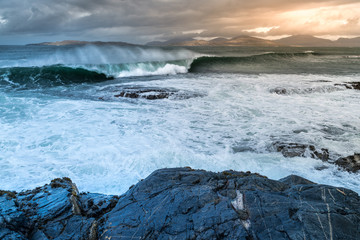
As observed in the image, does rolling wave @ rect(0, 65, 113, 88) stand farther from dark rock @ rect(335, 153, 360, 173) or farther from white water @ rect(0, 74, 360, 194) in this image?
dark rock @ rect(335, 153, 360, 173)

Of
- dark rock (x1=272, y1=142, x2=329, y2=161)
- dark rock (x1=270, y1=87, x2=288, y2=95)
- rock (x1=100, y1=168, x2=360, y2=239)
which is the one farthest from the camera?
dark rock (x1=270, y1=87, x2=288, y2=95)

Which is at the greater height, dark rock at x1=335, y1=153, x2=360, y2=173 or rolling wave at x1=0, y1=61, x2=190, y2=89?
rolling wave at x1=0, y1=61, x2=190, y2=89

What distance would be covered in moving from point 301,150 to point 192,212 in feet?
17.0

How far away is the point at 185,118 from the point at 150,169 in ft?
14.5

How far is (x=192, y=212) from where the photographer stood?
2996mm

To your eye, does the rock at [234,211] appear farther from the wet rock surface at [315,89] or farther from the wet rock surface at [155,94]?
the wet rock surface at [315,89]

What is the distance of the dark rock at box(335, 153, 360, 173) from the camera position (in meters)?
5.96

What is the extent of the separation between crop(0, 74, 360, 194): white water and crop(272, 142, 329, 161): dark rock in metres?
0.26

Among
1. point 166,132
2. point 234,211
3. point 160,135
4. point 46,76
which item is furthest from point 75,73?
point 234,211

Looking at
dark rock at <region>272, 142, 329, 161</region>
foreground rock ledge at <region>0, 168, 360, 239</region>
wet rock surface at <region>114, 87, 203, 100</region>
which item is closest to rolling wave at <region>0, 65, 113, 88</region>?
wet rock surface at <region>114, 87, 203, 100</region>

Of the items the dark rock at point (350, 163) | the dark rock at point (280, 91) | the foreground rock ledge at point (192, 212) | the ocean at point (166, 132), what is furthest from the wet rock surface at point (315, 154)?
the dark rock at point (280, 91)

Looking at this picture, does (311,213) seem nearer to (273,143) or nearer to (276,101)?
(273,143)

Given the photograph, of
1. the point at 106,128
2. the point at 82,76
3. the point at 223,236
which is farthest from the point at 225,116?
the point at 82,76

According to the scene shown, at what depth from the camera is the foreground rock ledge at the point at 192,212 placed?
104 inches
